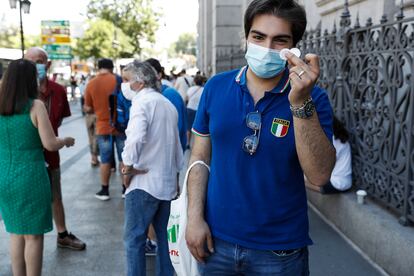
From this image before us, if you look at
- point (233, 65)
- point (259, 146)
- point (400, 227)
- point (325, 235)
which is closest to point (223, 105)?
point (259, 146)

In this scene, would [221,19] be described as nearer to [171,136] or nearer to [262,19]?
[171,136]

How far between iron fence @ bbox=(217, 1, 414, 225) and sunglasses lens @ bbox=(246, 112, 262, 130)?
8.23ft

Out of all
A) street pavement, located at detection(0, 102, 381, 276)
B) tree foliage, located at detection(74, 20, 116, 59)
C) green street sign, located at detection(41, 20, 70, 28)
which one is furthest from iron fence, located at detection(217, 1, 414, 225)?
tree foliage, located at detection(74, 20, 116, 59)

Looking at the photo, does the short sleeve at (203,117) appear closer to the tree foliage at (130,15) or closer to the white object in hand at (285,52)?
the white object in hand at (285,52)

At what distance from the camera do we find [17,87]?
3.40 m

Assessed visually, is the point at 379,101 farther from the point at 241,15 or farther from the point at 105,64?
the point at 241,15

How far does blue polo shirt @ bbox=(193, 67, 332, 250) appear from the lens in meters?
1.85

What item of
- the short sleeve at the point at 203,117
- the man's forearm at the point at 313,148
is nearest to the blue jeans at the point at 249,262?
the man's forearm at the point at 313,148

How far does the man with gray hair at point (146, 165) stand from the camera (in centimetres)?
345

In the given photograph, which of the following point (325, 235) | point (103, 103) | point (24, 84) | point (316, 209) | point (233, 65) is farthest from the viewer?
point (233, 65)

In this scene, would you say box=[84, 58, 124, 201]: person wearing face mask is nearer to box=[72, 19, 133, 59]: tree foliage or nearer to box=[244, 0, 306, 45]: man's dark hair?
box=[244, 0, 306, 45]: man's dark hair

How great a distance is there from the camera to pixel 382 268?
409cm

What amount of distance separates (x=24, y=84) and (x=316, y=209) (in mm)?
4070

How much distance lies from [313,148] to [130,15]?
4320cm
